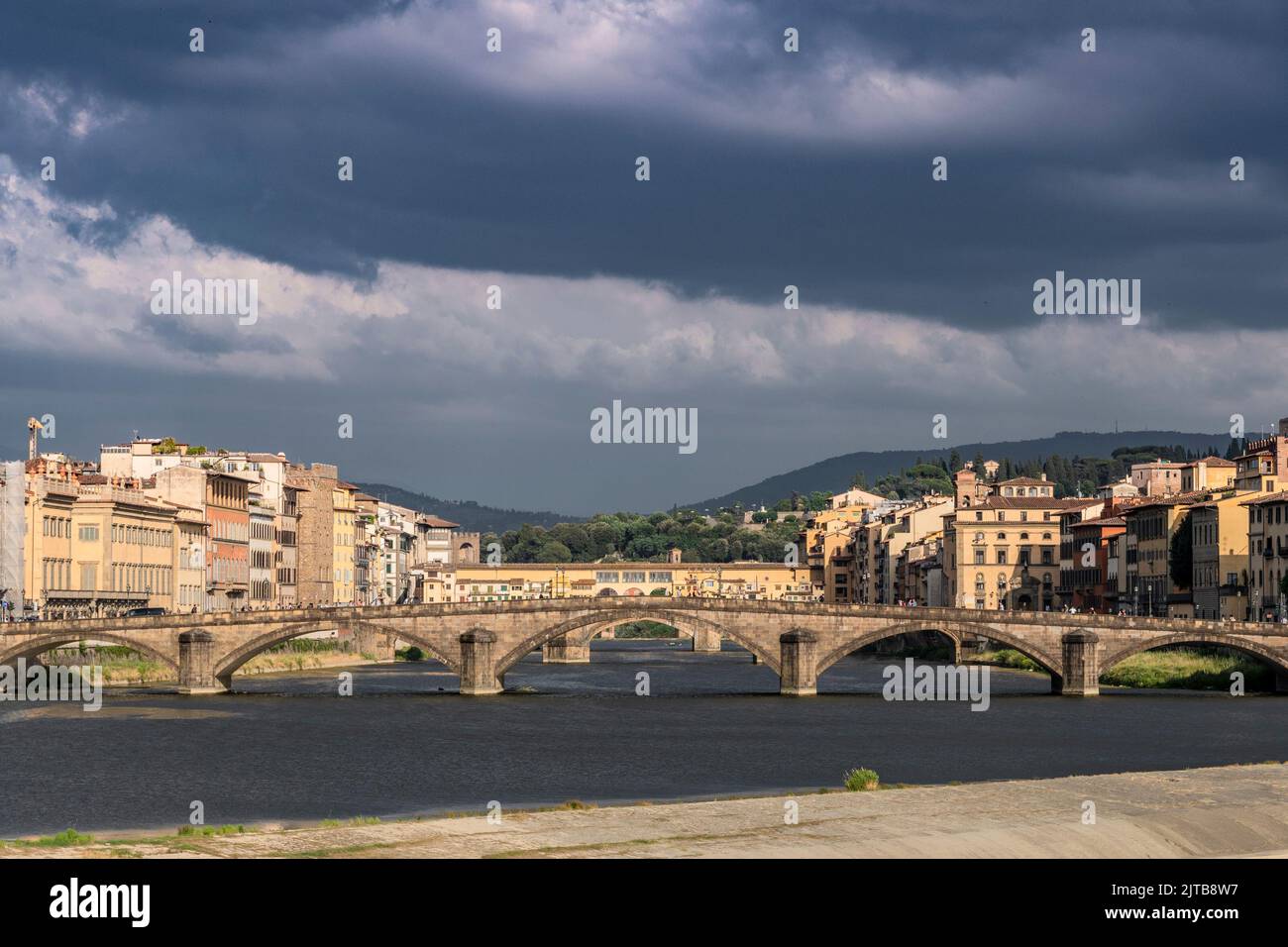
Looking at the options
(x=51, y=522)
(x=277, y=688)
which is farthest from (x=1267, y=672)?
(x=51, y=522)

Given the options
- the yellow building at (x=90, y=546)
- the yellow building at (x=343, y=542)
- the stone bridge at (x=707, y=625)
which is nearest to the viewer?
the stone bridge at (x=707, y=625)

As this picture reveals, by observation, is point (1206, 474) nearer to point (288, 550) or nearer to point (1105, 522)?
point (1105, 522)

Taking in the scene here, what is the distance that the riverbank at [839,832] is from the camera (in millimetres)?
27328

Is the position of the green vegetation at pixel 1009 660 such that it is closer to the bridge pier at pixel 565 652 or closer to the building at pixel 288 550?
Answer: the bridge pier at pixel 565 652

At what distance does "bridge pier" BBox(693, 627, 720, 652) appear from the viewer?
18850 centimetres

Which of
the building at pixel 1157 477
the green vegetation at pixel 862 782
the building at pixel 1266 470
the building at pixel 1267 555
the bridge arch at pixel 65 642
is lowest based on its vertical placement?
the green vegetation at pixel 862 782

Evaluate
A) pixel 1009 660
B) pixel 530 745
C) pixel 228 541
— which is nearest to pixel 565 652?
pixel 228 541

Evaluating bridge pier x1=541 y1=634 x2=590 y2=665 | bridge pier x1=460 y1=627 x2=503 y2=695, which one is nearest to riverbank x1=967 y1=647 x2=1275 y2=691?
bridge pier x1=460 y1=627 x2=503 y2=695

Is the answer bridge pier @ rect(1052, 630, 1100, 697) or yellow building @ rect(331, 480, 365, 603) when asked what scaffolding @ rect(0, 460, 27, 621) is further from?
yellow building @ rect(331, 480, 365, 603)

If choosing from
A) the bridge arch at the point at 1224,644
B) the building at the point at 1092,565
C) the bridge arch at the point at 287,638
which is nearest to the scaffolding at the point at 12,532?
the bridge arch at the point at 287,638

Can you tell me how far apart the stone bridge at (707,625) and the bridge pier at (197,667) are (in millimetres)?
47

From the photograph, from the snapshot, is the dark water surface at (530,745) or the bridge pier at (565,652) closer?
the dark water surface at (530,745)

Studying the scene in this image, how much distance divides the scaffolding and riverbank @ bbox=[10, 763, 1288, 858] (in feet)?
256
